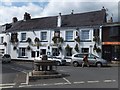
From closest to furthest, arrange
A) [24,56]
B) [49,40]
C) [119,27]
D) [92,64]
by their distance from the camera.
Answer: [92,64] < [119,27] < [49,40] < [24,56]

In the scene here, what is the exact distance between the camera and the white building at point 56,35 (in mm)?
43469

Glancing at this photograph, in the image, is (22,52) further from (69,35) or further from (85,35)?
(85,35)

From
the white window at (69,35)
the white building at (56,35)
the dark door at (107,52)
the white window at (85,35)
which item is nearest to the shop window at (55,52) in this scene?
the white building at (56,35)

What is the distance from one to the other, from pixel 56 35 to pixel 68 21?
3196mm

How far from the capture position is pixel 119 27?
4056 cm

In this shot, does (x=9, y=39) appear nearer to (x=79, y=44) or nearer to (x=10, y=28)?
(x=10, y=28)

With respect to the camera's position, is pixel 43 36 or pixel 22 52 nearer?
pixel 43 36

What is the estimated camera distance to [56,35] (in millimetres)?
46938

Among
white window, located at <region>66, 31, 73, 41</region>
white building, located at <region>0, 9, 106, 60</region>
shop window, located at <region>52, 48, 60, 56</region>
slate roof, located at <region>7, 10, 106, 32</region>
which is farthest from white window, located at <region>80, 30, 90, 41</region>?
shop window, located at <region>52, 48, 60, 56</region>

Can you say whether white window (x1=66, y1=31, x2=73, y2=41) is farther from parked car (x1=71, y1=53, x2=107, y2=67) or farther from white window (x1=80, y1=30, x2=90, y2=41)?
parked car (x1=71, y1=53, x2=107, y2=67)

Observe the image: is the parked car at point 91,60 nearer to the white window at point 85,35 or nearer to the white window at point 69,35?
the white window at point 85,35

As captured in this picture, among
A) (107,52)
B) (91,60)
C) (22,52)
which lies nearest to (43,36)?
(22,52)

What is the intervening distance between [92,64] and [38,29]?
16.8 meters

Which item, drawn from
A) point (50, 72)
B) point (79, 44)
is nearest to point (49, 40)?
point (79, 44)
